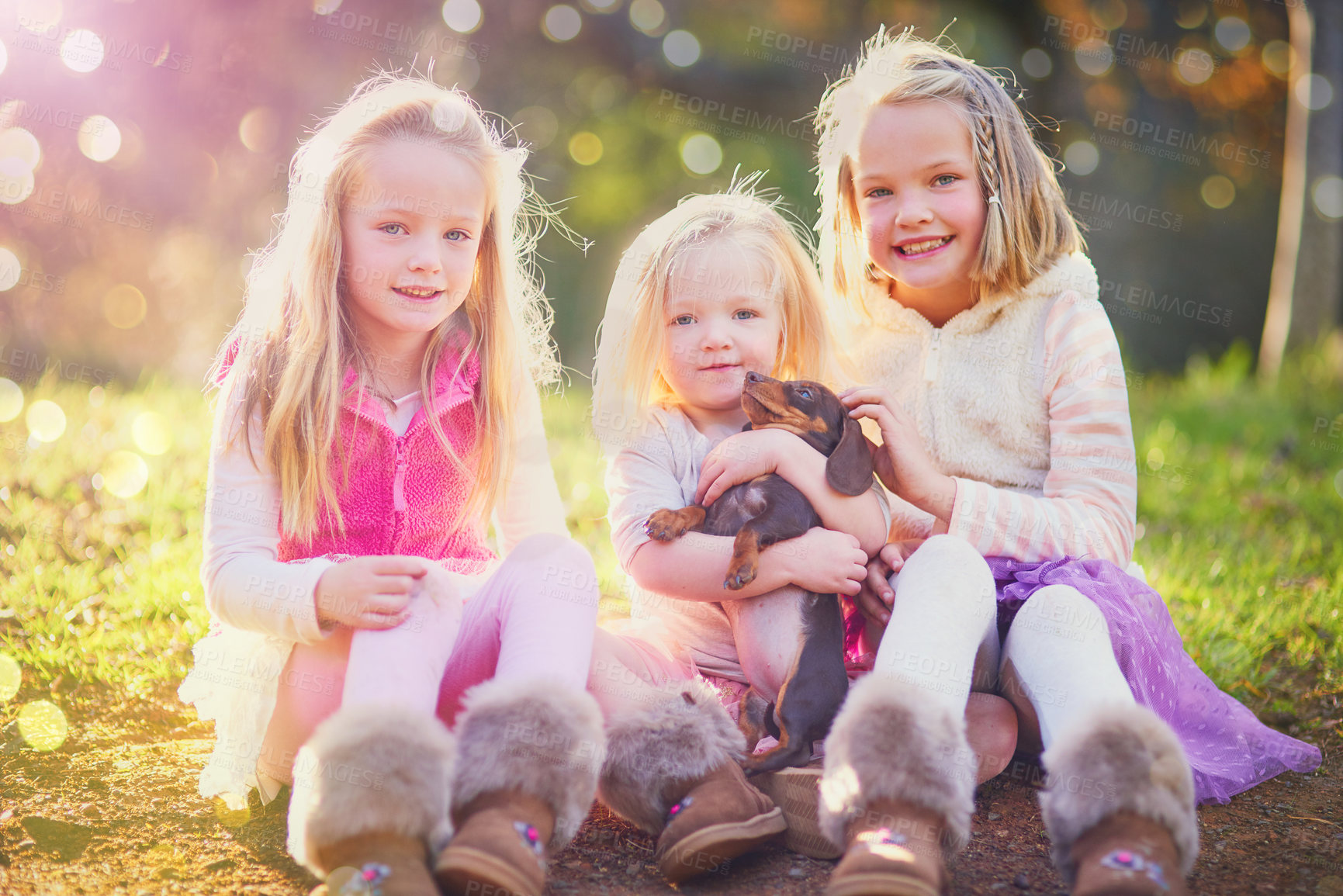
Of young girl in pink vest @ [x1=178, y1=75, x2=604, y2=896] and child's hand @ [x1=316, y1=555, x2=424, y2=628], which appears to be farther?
child's hand @ [x1=316, y1=555, x2=424, y2=628]

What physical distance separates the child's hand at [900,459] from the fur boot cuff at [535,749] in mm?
994

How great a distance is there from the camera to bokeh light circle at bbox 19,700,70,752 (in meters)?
2.58

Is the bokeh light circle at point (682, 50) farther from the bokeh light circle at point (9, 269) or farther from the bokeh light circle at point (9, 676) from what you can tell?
the bokeh light circle at point (9, 676)

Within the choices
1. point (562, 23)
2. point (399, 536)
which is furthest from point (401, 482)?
point (562, 23)

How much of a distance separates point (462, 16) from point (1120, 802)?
8977 mm

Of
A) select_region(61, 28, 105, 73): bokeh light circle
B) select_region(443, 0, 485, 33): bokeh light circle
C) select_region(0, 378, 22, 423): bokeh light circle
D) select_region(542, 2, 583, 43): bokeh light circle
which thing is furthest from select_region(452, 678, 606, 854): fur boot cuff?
select_region(542, 2, 583, 43): bokeh light circle

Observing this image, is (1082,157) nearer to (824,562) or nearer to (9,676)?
(824,562)

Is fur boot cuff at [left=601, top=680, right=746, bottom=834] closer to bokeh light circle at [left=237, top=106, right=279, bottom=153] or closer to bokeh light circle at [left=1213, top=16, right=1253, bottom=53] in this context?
bokeh light circle at [left=237, top=106, right=279, bottom=153]

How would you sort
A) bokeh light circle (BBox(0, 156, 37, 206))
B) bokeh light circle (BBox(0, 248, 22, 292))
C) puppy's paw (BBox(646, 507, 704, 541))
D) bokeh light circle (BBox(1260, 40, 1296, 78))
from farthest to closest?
bokeh light circle (BBox(1260, 40, 1296, 78)), bokeh light circle (BBox(0, 248, 22, 292)), bokeh light circle (BBox(0, 156, 37, 206)), puppy's paw (BBox(646, 507, 704, 541))

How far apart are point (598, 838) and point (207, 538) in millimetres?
1077

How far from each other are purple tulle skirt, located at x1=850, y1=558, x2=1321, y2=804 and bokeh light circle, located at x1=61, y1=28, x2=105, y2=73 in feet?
22.0

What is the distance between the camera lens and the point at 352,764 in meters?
1.67

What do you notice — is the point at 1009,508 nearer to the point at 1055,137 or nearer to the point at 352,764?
the point at 352,764

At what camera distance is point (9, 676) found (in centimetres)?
294
